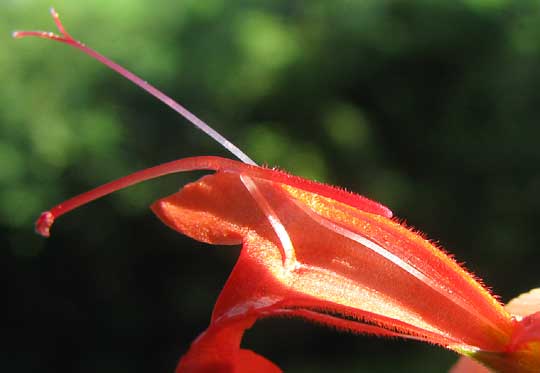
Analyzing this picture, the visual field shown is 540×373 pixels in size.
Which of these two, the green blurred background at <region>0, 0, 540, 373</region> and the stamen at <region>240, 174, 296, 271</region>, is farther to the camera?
the green blurred background at <region>0, 0, 540, 373</region>

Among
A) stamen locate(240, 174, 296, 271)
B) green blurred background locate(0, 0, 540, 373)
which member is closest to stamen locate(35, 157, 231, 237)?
stamen locate(240, 174, 296, 271)

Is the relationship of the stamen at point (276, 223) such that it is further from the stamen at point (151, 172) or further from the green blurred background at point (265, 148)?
the green blurred background at point (265, 148)

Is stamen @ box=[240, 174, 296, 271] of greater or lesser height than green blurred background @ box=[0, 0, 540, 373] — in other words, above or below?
above

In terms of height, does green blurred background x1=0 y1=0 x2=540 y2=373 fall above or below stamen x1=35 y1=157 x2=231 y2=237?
below

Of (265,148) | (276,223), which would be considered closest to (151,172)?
(276,223)

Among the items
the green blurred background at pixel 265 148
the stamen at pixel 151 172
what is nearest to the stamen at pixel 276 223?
the stamen at pixel 151 172

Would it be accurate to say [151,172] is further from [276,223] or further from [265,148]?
[265,148]

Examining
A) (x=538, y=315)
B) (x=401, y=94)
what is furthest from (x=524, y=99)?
(x=538, y=315)

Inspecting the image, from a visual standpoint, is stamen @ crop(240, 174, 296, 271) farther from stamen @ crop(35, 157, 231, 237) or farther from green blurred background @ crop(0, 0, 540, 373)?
green blurred background @ crop(0, 0, 540, 373)

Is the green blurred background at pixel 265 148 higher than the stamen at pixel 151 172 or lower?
lower

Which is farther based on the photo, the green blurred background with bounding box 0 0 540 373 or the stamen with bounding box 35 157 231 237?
→ the green blurred background with bounding box 0 0 540 373
